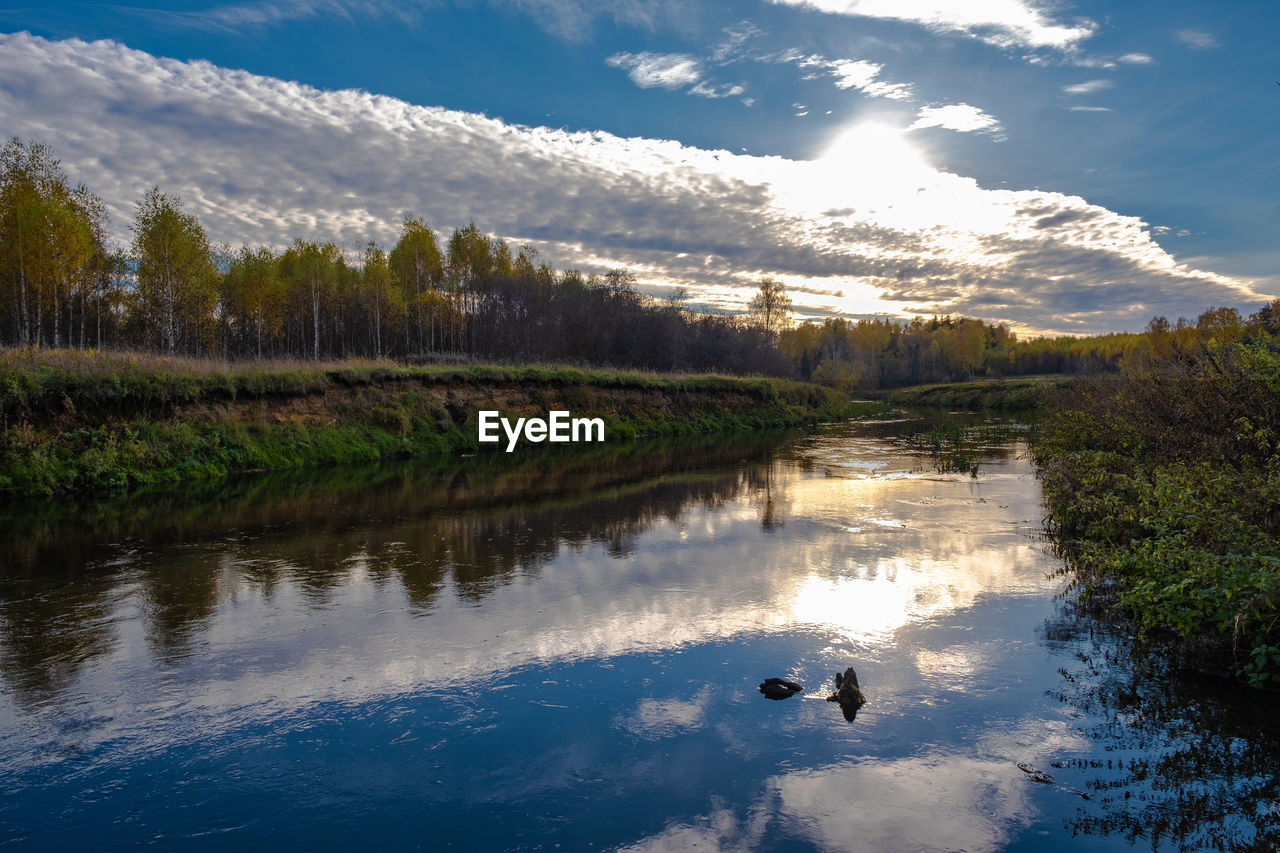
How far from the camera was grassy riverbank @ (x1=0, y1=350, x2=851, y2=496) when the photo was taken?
55.8 feet

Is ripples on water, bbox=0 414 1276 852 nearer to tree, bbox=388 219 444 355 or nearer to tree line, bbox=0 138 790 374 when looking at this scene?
tree line, bbox=0 138 790 374

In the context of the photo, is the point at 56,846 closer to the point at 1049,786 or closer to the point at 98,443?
the point at 1049,786

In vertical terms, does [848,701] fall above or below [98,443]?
below

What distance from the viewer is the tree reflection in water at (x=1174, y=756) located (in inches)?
176

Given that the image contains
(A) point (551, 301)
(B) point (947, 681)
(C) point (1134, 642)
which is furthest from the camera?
(A) point (551, 301)

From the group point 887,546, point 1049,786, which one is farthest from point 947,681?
point 887,546

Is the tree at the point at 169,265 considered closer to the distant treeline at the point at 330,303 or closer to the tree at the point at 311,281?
the distant treeline at the point at 330,303

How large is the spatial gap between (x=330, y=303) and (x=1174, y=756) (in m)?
63.0

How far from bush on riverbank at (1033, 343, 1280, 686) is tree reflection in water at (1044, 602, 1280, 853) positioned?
1.40 ft

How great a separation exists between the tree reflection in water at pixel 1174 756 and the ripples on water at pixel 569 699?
0.03 m

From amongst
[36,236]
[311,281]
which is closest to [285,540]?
[36,236]

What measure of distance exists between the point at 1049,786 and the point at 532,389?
30.1 m

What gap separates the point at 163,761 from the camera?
513 cm

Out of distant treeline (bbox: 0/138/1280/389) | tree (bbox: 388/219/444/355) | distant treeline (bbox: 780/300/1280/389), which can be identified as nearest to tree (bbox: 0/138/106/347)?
distant treeline (bbox: 0/138/1280/389)
